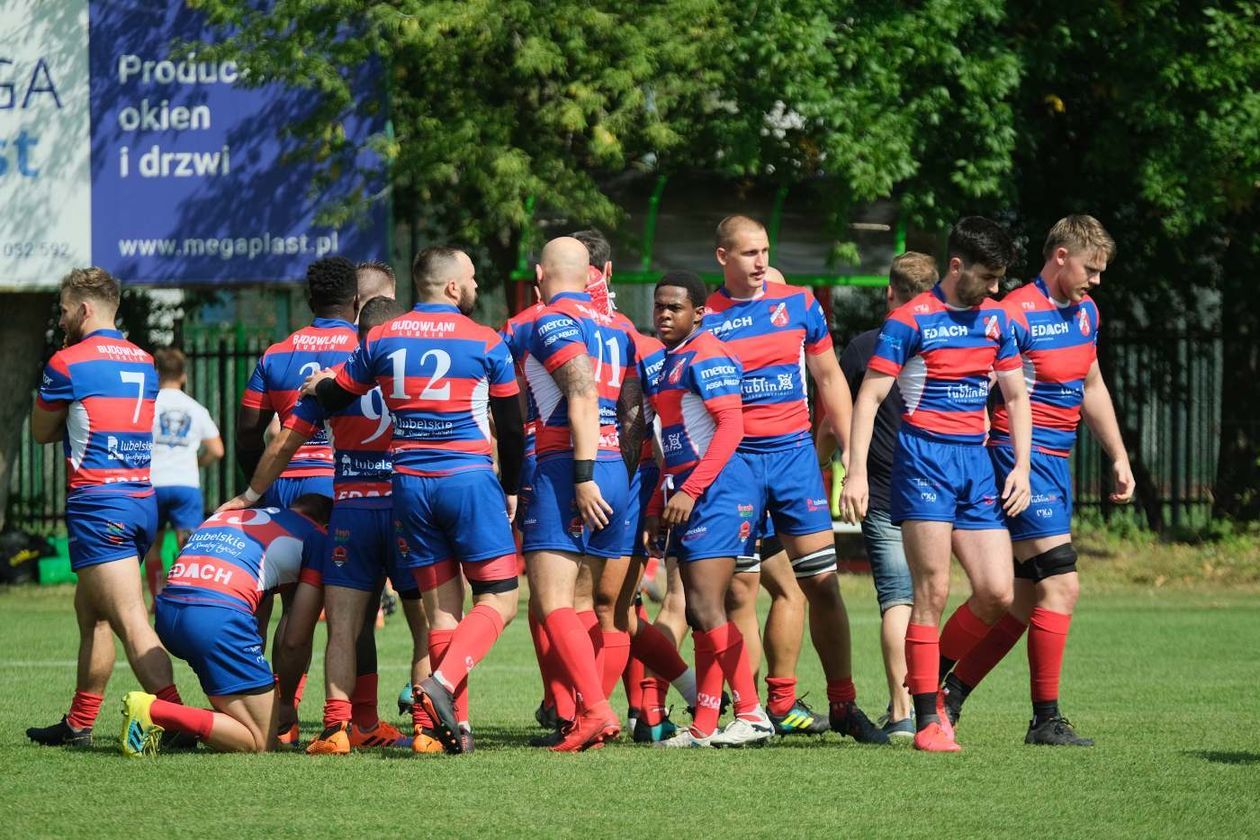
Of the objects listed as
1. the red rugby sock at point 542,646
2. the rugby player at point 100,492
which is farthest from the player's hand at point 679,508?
the rugby player at point 100,492

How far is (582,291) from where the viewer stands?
313 inches

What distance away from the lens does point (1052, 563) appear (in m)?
8.03

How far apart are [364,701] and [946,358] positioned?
3023 millimetres

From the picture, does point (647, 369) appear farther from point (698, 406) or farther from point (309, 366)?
point (309, 366)

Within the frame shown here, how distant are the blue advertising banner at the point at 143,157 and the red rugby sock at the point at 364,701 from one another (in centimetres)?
1021

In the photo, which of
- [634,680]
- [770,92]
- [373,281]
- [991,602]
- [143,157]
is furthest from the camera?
[143,157]

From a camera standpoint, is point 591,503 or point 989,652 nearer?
point 591,503

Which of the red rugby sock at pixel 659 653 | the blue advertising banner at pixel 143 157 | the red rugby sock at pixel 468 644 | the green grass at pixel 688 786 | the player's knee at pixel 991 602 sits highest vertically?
the blue advertising banner at pixel 143 157

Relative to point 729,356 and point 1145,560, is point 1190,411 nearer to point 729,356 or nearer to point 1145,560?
point 1145,560

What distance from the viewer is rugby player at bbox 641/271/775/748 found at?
25.2ft

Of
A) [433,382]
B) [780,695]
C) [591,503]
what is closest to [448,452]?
[433,382]

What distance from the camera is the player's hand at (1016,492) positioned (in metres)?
7.72

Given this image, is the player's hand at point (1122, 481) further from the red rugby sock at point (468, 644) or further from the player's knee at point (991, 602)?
the red rugby sock at point (468, 644)

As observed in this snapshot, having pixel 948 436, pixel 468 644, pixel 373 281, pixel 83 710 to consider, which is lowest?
A: pixel 83 710
